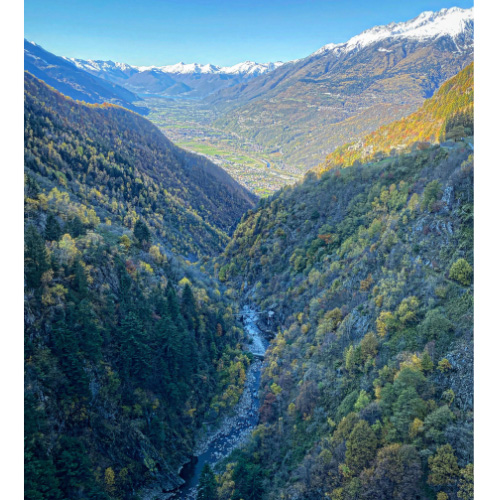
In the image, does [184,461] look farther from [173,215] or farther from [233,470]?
[173,215]

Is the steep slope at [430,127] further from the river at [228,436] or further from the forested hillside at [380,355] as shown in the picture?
the river at [228,436]

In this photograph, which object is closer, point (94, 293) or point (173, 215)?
point (94, 293)

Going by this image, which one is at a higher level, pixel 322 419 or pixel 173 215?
pixel 173 215

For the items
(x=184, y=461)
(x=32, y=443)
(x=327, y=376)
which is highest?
(x=32, y=443)

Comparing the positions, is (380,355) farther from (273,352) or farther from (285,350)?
(273,352)

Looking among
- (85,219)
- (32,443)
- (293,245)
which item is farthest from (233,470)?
(293,245)

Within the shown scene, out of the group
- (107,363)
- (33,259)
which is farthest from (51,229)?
(107,363)

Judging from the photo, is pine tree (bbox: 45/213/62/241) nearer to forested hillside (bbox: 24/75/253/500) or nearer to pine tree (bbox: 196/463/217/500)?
forested hillside (bbox: 24/75/253/500)
